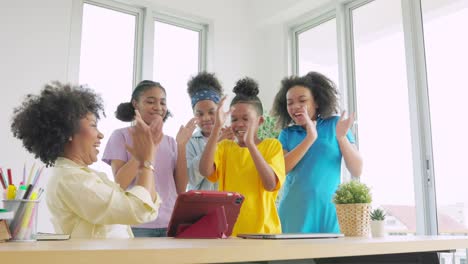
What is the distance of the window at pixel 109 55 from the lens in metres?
3.65

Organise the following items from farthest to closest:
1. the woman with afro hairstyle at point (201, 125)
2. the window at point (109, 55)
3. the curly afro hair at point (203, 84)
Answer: the window at point (109, 55), the curly afro hair at point (203, 84), the woman with afro hairstyle at point (201, 125)

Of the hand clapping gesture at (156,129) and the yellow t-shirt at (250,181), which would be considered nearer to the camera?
the hand clapping gesture at (156,129)

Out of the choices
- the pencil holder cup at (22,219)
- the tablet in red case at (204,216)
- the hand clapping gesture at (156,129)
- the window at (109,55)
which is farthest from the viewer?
the window at (109,55)

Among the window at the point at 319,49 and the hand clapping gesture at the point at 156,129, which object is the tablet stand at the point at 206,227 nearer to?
the hand clapping gesture at the point at 156,129

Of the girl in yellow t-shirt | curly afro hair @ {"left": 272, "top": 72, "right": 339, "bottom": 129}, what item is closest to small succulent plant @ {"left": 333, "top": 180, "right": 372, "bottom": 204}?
the girl in yellow t-shirt

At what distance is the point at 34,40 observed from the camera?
3.31 m

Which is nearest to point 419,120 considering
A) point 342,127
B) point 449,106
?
point 449,106

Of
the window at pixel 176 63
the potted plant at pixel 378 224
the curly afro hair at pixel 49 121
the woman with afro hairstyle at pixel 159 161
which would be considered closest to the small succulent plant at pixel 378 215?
the potted plant at pixel 378 224

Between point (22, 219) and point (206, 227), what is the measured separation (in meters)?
0.43

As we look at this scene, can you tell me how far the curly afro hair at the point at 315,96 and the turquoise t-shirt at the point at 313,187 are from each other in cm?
15

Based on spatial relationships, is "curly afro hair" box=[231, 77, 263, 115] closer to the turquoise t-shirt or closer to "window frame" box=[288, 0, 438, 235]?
the turquoise t-shirt

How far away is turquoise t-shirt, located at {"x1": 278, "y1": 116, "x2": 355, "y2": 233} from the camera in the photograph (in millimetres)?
1765

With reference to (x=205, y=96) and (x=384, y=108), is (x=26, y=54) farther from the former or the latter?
(x=384, y=108)

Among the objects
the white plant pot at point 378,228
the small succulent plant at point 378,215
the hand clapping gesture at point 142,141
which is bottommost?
the white plant pot at point 378,228
